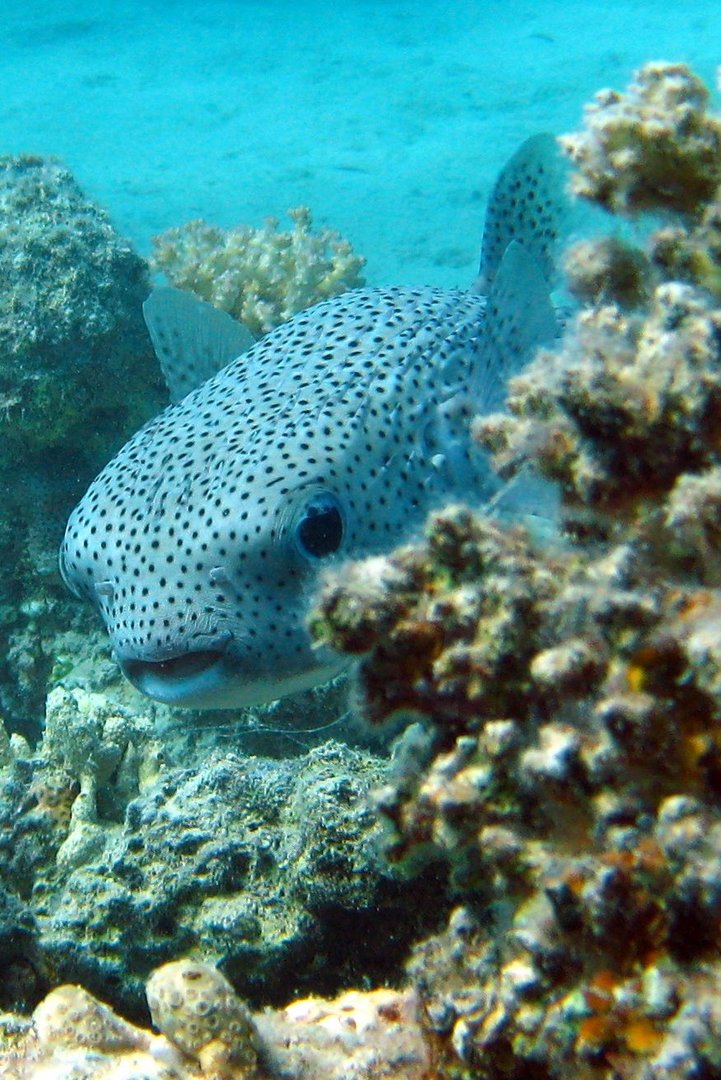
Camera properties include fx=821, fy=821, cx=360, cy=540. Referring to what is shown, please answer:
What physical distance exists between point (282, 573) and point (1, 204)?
453 centimetres

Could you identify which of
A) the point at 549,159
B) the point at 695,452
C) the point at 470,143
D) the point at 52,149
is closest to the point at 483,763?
the point at 695,452

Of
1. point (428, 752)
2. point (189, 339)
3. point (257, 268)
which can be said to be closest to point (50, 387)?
point (189, 339)

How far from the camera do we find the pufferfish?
2.94 meters

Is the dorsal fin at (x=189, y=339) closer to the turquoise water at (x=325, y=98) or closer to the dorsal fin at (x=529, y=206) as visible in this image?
the dorsal fin at (x=529, y=206)

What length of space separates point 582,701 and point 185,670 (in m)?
1.78

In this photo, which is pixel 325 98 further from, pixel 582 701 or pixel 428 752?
pixel 582 701

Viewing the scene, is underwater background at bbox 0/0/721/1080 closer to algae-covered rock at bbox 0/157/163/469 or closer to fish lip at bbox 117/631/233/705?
algae-covered rock at bbox 0/157/163/469

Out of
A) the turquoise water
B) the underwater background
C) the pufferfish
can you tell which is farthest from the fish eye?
the turquoise water

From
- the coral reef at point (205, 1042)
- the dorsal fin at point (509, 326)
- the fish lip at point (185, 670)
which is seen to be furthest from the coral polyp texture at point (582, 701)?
the dorsal fin at point (509, 326)

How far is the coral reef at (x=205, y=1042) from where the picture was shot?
2.06 meters

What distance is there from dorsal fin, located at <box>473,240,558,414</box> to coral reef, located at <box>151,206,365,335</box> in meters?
3.09

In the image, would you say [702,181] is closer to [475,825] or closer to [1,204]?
[475,825]

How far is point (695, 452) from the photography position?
4.80ft

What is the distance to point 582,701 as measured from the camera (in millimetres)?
1457
